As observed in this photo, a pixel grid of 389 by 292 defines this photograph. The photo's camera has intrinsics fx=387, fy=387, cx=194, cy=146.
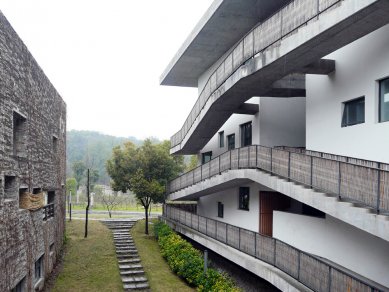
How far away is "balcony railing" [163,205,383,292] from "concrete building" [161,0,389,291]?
0.11 ft

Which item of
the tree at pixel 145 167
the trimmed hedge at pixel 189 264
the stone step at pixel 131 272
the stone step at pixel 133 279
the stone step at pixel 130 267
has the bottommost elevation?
the stone step at pixel 133 279

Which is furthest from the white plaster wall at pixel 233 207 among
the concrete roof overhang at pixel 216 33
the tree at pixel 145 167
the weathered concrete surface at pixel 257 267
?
the concrete roof overhang at pixel 216 33

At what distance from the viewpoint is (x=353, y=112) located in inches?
471

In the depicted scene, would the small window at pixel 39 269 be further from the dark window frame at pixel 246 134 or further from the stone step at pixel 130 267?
the dark window frame at pixel 246 134

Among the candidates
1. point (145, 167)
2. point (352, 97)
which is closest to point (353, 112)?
point (352, 97)

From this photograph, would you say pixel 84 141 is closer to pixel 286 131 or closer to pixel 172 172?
pixel 172 172

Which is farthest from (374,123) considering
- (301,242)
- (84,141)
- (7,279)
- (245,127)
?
(84,141)

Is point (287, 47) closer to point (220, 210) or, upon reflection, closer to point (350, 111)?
point (350, 111)

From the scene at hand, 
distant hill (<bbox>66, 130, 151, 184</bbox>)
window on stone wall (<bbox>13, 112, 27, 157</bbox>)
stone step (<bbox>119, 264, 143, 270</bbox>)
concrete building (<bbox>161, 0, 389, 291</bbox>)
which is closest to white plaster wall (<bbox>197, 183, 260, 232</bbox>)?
concrete building (<bbox>161, 0, 389, 291</bbox>)

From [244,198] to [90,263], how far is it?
8655 mm

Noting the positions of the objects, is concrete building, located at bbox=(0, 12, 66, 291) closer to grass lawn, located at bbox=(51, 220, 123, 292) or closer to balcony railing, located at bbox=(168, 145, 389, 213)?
grass lawn, located at bbox=(51, 220, 123, 292)

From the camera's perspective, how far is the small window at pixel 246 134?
19764mm

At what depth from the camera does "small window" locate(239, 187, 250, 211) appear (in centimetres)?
1930

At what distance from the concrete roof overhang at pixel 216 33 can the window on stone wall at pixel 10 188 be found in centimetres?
1060
